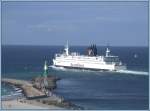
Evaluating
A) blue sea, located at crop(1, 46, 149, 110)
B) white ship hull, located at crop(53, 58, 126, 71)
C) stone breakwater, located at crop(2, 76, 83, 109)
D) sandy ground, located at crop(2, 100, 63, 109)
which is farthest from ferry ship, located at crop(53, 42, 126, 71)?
sandy ground, located at crop(2, 100, 63, 109)

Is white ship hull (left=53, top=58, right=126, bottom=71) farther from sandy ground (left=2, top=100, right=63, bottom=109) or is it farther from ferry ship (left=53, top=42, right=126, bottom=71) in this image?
sandy ground (left=2, top=100, right=63, bottom=109)

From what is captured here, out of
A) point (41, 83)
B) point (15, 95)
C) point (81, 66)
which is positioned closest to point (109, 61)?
point (81, 66)

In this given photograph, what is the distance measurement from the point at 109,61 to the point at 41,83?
17.1ft

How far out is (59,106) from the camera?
775 centimetres

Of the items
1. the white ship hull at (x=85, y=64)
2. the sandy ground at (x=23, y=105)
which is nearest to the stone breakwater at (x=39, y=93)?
the sandy ground at (x=23, y=105)

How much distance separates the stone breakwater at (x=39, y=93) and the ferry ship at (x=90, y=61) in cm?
400

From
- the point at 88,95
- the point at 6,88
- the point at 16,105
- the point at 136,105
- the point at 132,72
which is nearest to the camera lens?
the point at 16,105

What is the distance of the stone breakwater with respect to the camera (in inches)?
314

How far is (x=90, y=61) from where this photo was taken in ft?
50.7

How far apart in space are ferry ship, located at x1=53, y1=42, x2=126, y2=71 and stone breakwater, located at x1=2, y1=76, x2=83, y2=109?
400 cm

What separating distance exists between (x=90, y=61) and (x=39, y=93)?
6436mm

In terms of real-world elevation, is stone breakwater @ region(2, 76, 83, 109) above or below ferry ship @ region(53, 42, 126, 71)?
below

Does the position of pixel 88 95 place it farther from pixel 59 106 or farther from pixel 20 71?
pixel 20 71

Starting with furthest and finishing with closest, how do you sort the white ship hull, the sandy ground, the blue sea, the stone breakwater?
the white ship hull → the blue sea → the stone breakwater → the sandy ground
